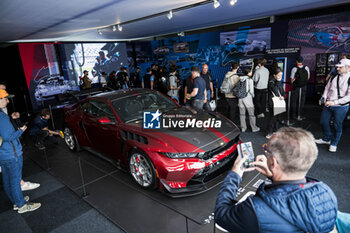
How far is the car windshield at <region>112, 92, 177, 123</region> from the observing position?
3.81 meters

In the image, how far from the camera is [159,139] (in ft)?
10.2

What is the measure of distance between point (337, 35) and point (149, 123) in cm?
784

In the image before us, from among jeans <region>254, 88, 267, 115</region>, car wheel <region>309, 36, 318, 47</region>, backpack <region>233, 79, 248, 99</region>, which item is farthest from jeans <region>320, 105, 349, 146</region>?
car wheel <region>309, 36, 318, 47</region>

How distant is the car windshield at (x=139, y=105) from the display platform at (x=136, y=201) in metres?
1.05

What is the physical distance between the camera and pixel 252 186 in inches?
131

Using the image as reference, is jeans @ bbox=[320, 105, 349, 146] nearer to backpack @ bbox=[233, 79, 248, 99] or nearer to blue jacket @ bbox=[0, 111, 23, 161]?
backpack @ bbox=[233, 79, 248, 99]

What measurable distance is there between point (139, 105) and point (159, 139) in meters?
1.16

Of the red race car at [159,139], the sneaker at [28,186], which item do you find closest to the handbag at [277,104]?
the red race car at [159,139]

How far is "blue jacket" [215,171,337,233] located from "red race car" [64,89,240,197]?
6.01 feet

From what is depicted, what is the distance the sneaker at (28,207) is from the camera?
10.6 feet

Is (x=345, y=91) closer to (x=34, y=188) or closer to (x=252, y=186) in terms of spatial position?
(x=252, y=186)

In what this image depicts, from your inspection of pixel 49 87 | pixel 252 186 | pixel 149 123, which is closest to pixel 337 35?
pixel 252 186

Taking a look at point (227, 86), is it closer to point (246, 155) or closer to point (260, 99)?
point (260, 99)

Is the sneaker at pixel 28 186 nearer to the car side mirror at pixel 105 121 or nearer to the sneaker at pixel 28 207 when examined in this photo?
the sneaker at pixel 28 207
